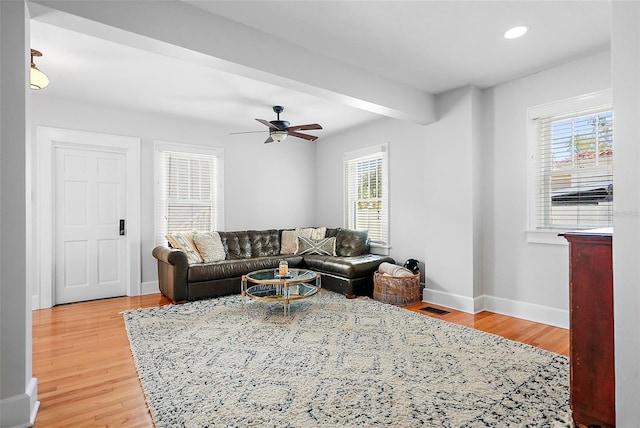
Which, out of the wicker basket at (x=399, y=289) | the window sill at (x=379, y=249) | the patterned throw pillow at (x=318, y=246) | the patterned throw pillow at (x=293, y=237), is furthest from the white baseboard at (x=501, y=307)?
the patterned throw pillow at (x=293, y=237)

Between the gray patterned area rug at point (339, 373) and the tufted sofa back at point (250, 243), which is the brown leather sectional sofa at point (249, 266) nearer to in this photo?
the tufted sofa back at point (250, 243)

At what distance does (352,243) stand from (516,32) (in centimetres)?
346

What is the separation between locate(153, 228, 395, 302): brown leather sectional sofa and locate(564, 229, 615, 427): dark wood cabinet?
2.95 meters

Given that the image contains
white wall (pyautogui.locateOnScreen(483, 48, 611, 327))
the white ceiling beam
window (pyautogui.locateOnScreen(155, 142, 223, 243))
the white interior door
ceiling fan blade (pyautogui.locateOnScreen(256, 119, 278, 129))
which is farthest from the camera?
window (pyautogui.locateOnScreen(155, 142, 223, 243))

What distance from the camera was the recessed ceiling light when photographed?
9.07 feet

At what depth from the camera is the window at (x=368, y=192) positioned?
5492mm

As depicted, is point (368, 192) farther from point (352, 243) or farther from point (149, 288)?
point (149, 288)

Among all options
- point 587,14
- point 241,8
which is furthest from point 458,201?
point 241,8
